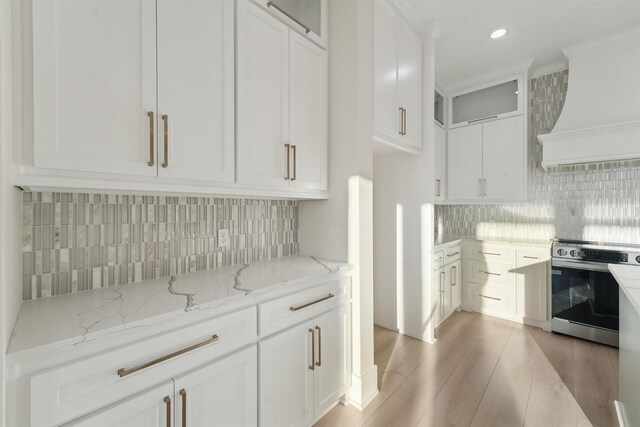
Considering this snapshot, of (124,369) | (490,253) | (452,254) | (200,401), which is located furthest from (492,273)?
(124,369)

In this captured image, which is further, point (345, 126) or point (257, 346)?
point (345, 126)

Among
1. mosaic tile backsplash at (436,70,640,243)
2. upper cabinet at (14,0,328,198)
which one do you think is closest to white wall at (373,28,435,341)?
upper cabinet at (14,0,328,198)

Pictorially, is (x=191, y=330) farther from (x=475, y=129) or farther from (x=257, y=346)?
(x=475, y=129)

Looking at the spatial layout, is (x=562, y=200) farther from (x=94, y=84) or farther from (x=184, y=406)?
(x=94, y=84)

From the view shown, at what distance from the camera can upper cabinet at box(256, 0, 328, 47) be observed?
1.61 meters

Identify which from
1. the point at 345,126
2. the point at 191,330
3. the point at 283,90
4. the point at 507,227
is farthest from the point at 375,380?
the point at 507,227

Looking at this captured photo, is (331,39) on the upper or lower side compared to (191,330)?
upper

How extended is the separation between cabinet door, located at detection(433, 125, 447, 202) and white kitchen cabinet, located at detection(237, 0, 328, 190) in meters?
1.98

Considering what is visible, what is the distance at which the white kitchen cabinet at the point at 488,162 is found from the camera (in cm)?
313

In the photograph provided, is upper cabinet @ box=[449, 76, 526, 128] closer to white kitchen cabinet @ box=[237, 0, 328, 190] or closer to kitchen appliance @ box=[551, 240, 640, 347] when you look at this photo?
kitchen appliance @ box=[551, 240, 640, 347]

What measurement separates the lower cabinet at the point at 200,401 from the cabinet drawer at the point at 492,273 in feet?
9.71

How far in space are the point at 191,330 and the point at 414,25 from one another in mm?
2847

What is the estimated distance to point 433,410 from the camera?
1765 millimetres

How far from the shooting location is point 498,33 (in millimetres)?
2592
